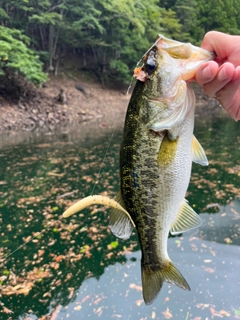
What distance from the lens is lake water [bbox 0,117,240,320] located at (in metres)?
3.82

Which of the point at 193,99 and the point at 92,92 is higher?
the point at 193,99

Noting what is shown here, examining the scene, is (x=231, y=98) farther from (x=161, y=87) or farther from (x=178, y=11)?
(x=178, y=11)

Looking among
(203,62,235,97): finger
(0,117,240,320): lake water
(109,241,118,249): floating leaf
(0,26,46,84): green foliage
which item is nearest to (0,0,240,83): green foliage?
(0,26,46,84): green foliage

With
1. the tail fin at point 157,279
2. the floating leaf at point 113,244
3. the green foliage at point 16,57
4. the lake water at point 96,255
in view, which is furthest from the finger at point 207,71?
the green foliage at point 16,57

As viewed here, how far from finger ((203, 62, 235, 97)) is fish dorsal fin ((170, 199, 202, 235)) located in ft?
2.21

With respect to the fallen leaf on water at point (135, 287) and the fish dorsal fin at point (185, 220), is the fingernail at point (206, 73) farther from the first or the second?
the fallen leaf on water at point (135, 287)

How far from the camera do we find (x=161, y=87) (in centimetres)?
161

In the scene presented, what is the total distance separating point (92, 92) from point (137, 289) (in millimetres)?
19260

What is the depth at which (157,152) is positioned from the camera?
65.4 inches

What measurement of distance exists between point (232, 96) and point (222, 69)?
33 cm

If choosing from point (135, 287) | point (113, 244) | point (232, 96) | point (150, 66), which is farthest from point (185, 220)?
point (113, 244)

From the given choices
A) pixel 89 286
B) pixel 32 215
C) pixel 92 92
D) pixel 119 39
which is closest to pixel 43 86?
pixel 92 92

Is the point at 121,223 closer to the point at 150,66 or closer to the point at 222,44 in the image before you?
the point at 150,66

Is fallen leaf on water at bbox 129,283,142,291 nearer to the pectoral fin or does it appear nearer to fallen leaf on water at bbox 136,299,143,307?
fallen leaf on water at bbox 136,299,143,307
